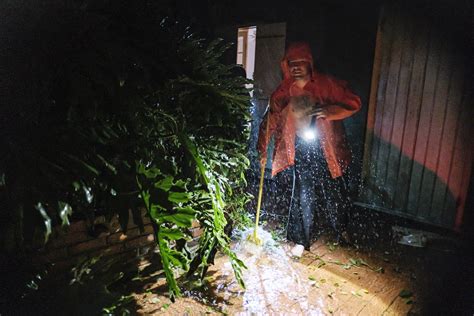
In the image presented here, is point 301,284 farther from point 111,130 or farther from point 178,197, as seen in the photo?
point 111,130

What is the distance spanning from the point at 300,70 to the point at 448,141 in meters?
2.34

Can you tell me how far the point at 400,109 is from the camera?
4.52 meters

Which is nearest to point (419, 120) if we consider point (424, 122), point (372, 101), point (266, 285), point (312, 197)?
point (424, 122)

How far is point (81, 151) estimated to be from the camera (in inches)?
70.6

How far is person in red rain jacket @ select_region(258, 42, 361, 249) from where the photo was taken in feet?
15.1

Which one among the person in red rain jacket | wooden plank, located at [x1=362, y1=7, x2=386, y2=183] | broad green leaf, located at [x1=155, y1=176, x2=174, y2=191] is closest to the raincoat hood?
the person in red rain jacket

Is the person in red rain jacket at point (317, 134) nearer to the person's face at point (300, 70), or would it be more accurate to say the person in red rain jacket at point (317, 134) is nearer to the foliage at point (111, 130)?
the person's face at point (300, 70)

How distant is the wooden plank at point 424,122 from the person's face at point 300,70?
1.67 m

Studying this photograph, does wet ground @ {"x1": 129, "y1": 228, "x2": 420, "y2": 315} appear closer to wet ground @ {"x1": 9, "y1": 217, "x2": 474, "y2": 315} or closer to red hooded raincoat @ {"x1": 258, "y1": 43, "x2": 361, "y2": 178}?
wet ground @ {"x1": 9, "y1": 217, "x2": 474, "y2": 315}

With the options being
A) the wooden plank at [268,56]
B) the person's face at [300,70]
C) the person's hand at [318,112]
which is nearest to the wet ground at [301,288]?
the person's hand at [318,112]

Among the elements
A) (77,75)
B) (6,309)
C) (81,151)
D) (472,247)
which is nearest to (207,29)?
(77,75)

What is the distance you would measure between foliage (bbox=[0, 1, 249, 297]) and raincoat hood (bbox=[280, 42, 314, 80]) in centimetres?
292

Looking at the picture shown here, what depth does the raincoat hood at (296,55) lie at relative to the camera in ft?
17.0

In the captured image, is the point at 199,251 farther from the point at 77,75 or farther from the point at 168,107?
the point at 77,75
